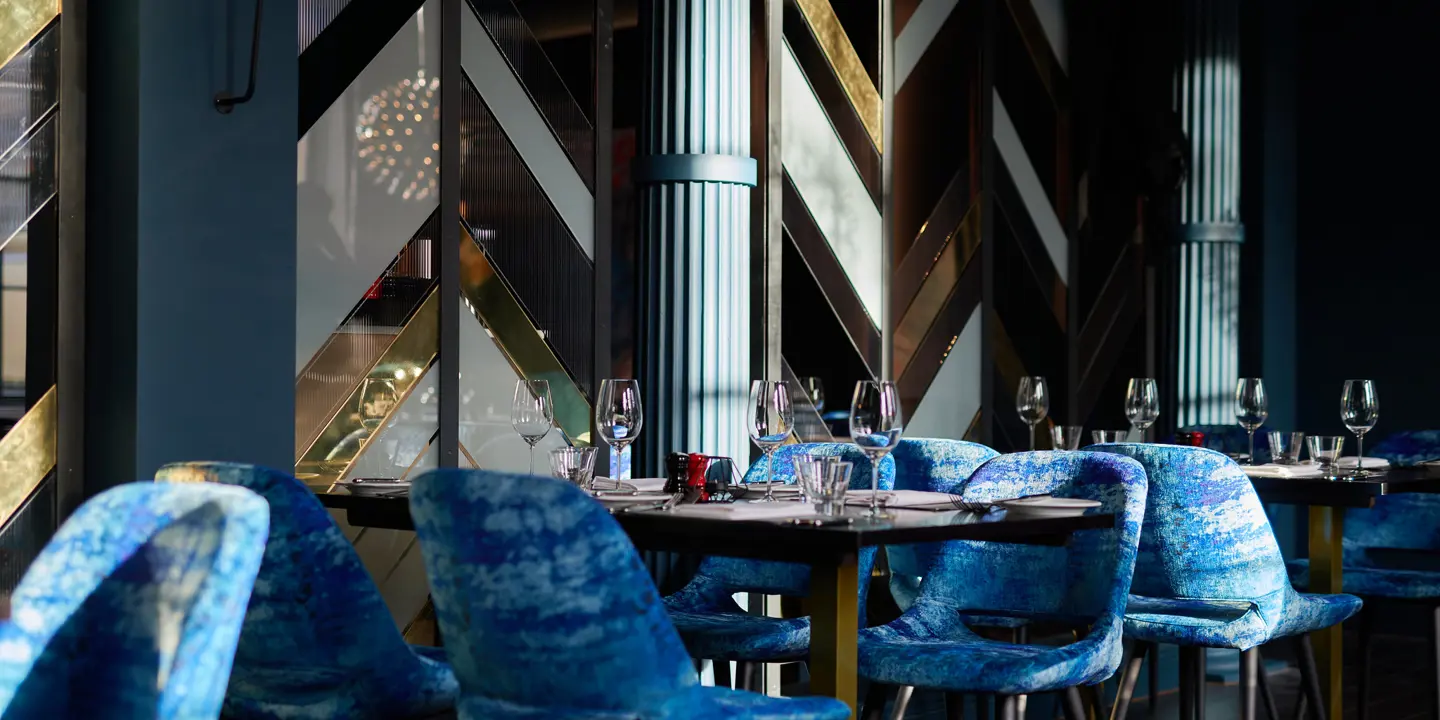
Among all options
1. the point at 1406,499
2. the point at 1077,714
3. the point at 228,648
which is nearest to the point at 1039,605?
the point at 1077,714

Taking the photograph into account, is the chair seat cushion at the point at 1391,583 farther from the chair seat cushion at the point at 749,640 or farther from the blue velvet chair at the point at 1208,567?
the chair seat cushion at the point at 749,640

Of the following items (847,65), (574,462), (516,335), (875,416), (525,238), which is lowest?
(574,462)

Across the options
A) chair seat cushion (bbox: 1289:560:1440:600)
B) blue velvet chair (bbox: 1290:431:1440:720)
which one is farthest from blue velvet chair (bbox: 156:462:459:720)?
blue velvet chair (bbox: 1290:431:1440:720)

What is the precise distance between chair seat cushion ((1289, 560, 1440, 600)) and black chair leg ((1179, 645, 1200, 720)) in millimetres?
737

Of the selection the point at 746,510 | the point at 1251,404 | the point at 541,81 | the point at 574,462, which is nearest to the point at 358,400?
the point at 541,81

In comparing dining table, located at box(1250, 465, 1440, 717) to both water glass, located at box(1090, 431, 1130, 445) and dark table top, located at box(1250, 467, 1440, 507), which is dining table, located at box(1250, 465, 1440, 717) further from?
water glass, located at box(1090, 431, 1130, 445)

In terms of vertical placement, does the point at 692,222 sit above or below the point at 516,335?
above

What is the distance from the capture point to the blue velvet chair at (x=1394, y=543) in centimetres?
421

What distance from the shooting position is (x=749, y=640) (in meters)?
3.12

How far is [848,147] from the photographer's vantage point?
5598 millimetres

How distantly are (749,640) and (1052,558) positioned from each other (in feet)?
2.11

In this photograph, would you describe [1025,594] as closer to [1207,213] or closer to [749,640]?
[749,640]

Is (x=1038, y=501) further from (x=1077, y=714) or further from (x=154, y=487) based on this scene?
(x=154, y=487)

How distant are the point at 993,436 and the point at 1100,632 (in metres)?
3.55
